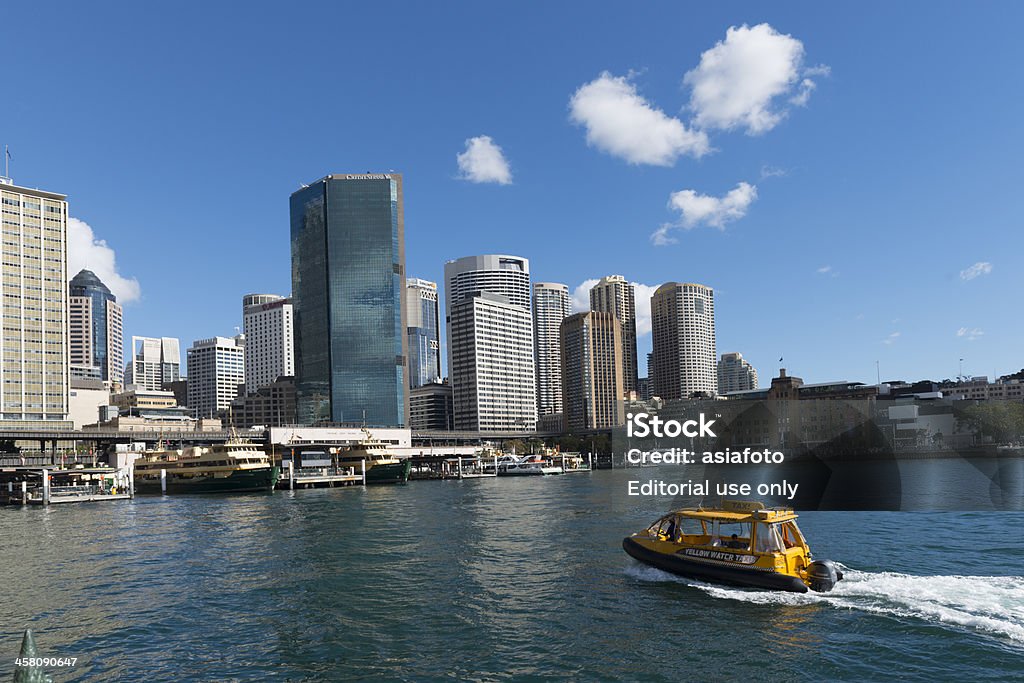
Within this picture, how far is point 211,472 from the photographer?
422 ft

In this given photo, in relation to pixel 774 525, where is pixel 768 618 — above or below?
below

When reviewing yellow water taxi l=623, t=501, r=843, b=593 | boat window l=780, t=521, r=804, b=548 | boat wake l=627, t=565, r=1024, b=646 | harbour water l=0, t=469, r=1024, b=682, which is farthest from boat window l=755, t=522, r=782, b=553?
harbour water l=0, t=469, r=1024, b=682

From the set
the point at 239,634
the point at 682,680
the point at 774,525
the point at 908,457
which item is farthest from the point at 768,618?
the point at 908,457

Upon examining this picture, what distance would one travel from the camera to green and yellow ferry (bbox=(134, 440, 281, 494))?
410ft

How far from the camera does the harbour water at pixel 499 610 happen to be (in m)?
26.4

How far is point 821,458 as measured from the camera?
185125 mm

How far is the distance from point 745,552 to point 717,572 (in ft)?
5.85

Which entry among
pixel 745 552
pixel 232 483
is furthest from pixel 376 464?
pixel 745 552

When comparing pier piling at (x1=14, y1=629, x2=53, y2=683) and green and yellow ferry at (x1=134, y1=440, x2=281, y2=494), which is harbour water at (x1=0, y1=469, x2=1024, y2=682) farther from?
green and yellow ferry at (x1=134, y1=440, x2=281, y2=494)

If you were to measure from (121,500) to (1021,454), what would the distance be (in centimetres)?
18956

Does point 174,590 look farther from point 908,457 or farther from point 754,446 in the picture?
point 908,457

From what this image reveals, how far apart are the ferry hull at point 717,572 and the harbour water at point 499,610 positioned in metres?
0.54

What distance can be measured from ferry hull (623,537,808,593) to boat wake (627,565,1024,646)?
0.31 metres

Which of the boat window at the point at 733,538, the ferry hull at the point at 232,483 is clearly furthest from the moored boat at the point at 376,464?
the boat window at the point at 733,538
